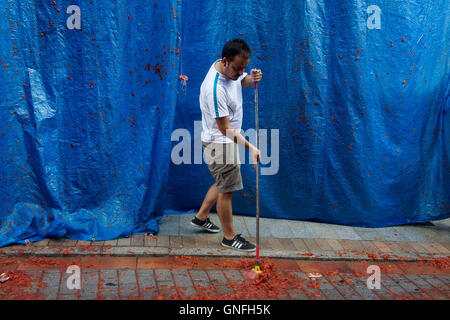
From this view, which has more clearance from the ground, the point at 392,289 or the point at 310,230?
the point at 310,230

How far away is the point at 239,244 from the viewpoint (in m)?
4.45

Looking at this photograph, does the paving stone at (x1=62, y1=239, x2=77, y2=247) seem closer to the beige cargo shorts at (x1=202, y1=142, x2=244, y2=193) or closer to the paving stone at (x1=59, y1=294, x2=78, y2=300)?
the paving stone at (x1=59, y1=294, x2=78, y2=300)

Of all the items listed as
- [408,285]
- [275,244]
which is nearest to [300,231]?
[275,244]

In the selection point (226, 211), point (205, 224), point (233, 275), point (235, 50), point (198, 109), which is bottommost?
point (233, 275)

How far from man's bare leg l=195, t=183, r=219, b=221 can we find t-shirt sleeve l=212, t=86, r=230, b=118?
2.88 feet

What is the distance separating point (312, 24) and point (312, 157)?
1.32 meters

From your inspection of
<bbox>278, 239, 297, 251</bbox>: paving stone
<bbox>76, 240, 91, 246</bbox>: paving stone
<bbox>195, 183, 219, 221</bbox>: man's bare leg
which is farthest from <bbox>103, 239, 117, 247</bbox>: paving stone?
<bbox>278, 239, 297, 251</bbox>: paving stone

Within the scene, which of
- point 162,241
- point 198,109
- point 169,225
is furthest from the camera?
point 198,109

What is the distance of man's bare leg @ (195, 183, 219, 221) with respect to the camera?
470cm

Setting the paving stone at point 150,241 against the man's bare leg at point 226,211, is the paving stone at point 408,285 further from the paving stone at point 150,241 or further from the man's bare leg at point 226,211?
the paving stone at point 150,241

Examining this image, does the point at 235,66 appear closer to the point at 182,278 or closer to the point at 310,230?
the point at 182,278

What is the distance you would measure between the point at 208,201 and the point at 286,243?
0.84 m

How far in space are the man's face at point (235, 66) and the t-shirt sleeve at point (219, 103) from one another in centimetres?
15

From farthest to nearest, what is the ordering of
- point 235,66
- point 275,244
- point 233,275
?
1. point 275,244
2. point 235,66
3. point 233,275
